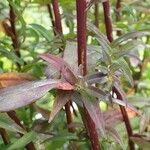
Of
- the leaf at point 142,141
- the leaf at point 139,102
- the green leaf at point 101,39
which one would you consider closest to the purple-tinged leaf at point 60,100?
the green leaf at point 101,39

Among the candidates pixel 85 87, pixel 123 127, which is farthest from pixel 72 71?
pixel 123 127

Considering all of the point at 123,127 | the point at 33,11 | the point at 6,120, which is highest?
the point at 33,11

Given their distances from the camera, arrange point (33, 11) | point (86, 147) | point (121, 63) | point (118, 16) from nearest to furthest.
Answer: point (121, 63), point (86, 147), point (118, 16), point (33, 11)

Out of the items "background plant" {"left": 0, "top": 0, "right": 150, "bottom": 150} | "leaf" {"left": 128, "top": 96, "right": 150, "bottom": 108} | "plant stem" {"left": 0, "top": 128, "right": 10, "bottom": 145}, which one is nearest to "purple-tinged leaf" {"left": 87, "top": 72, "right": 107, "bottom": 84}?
"background plant" {"left": 0, "top": 0, "right": 150, "bottom": 150}

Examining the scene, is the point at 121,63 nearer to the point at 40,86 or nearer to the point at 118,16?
the point at 40,86

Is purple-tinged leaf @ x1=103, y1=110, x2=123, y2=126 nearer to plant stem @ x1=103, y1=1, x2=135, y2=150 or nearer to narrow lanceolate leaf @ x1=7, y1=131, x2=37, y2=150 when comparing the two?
plant stem @ x1=103, y1=1, x2=135, y2=150

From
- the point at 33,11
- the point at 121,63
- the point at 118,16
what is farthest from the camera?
the point at 33,11

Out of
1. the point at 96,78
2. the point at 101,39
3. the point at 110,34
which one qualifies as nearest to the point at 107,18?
the point at 110,34
